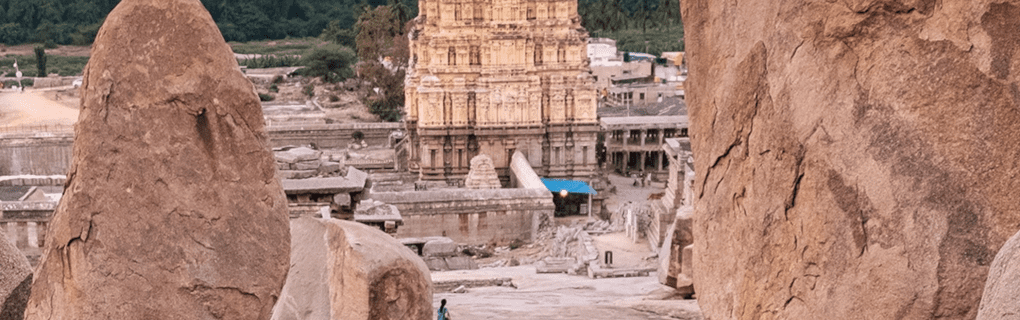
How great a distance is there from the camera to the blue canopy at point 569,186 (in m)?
26.9

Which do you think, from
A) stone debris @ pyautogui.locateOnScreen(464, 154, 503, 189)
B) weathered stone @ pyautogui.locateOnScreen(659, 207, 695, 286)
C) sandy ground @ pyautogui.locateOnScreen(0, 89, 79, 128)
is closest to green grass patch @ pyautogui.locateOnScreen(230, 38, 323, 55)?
sandy ground @ pyautogui.locateOnScreen(0, 89, 79, 128)

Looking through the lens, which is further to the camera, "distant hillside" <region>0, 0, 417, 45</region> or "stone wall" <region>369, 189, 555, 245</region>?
"distant hillside" <region>0, 0, 417, 45</region>

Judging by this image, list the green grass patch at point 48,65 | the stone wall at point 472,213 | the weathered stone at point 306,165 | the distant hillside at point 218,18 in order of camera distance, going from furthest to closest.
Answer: the distant hillside at point 218,18, the green grass patch at point 48,65, the weathered stone at point 306,165, the stone wall at point 472,213

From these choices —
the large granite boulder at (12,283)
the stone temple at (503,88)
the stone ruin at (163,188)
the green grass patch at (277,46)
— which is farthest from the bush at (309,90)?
the stone ruin at (163,188)

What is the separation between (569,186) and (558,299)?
1618cm

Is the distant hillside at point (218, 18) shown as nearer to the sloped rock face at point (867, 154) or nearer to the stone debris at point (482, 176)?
the stone debris at point (482, 176)

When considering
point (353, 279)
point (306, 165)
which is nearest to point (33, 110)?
point (306, 165)

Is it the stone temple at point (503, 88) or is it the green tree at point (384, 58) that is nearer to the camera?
the stone temple at point (503, 88)

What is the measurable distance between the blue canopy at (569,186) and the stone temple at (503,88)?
106 centimetres

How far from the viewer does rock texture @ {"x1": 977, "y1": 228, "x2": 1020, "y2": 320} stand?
285 centimetres

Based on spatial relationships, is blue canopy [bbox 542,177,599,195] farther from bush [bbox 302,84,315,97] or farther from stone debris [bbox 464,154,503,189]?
bush [bbox 302,84,315,97]

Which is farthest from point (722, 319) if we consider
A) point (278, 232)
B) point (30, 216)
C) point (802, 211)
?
point (30, 216)

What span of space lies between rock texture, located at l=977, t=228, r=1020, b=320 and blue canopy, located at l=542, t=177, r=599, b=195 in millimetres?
23674

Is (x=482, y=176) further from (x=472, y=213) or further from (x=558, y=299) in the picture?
(x=558, y=299)
